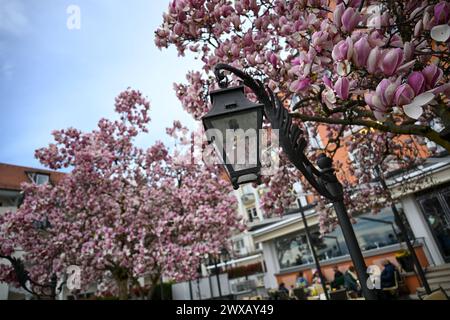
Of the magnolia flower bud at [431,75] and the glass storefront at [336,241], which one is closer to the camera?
the magnolia flower bud at [431,75]

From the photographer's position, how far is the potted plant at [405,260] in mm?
10688

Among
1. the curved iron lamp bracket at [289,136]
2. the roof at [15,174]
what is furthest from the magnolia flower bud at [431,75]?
the roof at [15,174]

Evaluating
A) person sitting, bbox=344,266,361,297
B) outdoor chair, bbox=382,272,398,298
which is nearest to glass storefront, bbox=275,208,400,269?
outdoor chair, bbox=382,272,398,298

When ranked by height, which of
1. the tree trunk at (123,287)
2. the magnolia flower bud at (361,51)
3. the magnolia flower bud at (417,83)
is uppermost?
the magnolia flower bud at (361,51)

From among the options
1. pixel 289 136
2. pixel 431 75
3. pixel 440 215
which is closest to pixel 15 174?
pixel 289 136

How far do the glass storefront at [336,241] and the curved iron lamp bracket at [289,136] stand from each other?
32.1ft

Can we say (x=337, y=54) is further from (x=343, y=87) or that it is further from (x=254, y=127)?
(x=254, y=127)

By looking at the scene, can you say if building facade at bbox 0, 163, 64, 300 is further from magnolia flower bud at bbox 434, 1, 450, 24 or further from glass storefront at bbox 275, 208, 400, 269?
magnolia flower bud at bbox 434, 1, 450, 24

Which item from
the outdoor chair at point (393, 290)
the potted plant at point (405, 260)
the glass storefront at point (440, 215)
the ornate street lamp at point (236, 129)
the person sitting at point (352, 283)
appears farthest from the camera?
the potted plant at point (405, 260)

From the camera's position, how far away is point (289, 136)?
1.86 m

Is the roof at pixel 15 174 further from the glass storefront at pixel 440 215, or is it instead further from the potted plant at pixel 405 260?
the glass storefront at pixel 440 215

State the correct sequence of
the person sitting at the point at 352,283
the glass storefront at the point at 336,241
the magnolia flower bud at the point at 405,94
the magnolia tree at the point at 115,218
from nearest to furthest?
1. the magnolia flower bud at the point at 405,94
2. the magnolia tree at the point at 115,218
3. the person sitting at the point at 352,283
4. the glass storefront at the point at 336,241
